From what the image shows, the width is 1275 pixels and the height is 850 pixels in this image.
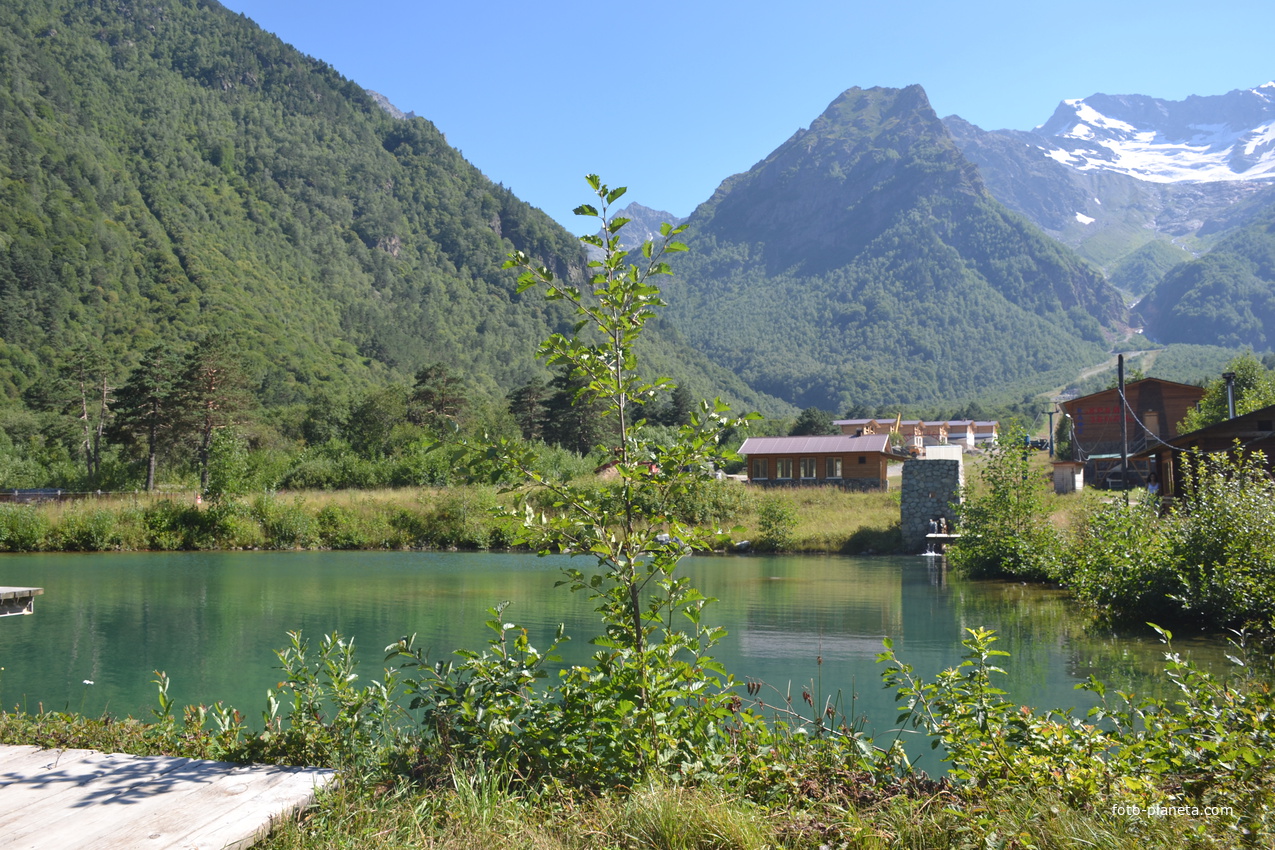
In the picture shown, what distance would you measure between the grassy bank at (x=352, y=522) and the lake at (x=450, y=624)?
13.0 feet

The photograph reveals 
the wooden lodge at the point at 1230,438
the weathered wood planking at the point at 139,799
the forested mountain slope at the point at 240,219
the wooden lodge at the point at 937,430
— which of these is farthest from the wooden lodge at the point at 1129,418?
the forested mountain slope at the point at 240,219

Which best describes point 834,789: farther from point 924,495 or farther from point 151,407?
point 151,407

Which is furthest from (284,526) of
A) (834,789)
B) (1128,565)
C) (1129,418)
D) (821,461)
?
(1129,418)

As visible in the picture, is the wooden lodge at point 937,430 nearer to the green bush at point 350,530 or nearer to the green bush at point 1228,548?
the green bush at point 350,530

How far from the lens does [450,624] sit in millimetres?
14070

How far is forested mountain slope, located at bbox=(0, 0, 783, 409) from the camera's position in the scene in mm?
81312

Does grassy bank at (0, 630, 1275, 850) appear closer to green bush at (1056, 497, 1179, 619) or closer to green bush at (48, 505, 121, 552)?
green bush at (1056, 497, 1179, 619)

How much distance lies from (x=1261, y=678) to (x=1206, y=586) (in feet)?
13.8

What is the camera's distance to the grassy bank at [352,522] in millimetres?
30000

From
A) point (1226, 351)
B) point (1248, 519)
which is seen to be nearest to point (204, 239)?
point (1248, 519)

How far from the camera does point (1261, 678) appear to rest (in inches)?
322

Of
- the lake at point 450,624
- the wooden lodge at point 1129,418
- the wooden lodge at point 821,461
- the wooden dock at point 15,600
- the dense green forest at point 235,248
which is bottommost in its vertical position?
the lake at point 450,624

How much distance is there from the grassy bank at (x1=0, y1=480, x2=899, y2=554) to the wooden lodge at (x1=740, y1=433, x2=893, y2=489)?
187 inches

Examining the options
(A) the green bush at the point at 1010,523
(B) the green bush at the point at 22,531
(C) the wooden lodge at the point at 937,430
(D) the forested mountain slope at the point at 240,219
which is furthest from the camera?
(D) the forested mountain slope at the point at 240,219
